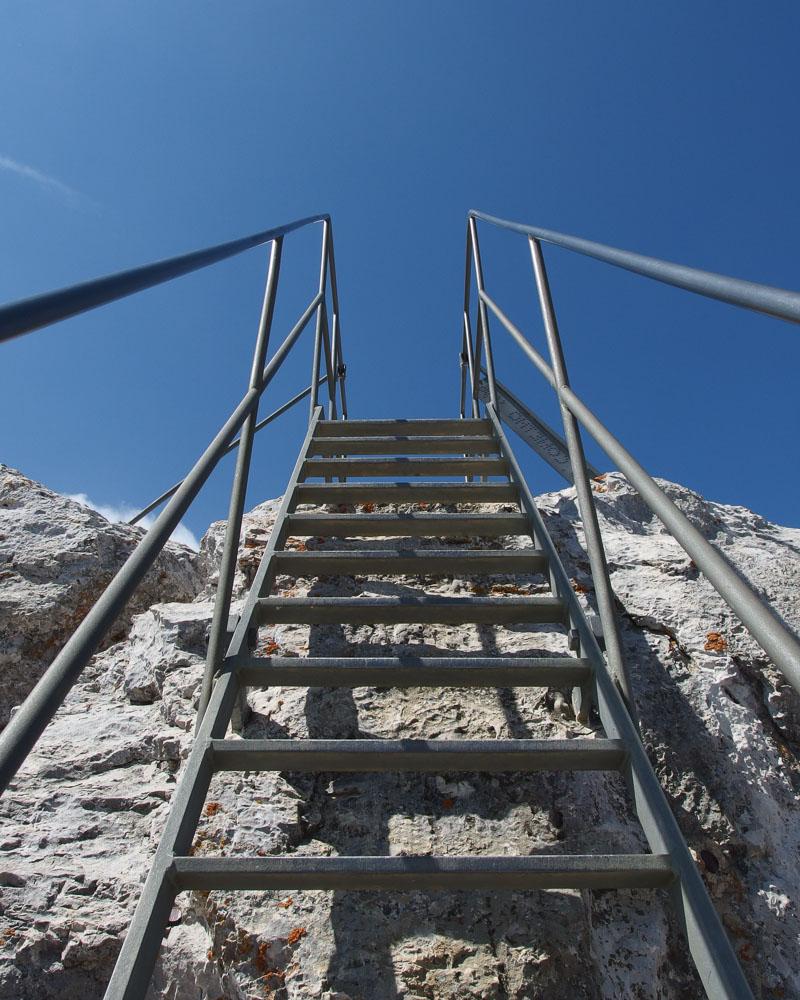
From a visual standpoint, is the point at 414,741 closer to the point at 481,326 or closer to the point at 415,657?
the point at 415,657

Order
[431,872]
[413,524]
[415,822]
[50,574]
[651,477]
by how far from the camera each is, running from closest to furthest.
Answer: [431,872] < [651,477] < [415,822] < [413,524] < [50,574]

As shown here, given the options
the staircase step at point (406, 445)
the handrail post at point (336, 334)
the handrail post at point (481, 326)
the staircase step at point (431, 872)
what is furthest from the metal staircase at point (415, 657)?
the handrail post at point (336, 334)

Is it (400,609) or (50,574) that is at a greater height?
(50,574)

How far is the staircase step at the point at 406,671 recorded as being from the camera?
5.84 feet

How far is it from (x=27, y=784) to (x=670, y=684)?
1873 mm

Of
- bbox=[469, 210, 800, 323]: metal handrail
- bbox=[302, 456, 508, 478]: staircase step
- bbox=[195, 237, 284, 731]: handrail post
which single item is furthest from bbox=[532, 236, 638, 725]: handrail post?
bbox=[195, 237, 284, 731]: handrail post

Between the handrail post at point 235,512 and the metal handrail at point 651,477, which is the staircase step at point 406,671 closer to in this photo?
the handrail post at point 235,512

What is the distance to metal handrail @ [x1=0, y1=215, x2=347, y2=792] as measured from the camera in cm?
95

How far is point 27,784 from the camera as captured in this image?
1974 mm

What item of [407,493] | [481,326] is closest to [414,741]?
[407,493]

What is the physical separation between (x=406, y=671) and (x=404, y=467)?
1572mm

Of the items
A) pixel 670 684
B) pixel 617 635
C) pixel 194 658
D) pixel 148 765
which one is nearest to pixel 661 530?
pixel 670 684

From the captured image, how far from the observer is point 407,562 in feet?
7.60

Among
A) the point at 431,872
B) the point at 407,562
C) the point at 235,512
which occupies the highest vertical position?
the point at 407,562
